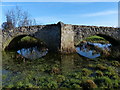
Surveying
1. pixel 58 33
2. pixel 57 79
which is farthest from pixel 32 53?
pixel 57 79

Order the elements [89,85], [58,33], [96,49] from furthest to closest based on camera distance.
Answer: [96,49]
[58,33]
[89,85]

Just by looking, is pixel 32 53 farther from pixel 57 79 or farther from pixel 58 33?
pixel 57 79

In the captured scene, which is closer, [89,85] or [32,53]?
[89,85]

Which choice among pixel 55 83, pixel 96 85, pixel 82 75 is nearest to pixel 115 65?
pixel 82 75

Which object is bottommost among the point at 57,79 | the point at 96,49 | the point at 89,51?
the point at 57,79

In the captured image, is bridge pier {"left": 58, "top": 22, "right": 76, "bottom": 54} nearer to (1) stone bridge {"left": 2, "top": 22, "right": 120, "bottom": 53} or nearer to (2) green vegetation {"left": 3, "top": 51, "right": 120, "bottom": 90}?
(1) stone bridge {"left": 2, "top": 22, "right": 120, "bottom": 53}

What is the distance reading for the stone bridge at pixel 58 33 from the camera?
1927 cm

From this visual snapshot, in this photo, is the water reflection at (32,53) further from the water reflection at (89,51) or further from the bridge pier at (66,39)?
the water reflection at (89,51)

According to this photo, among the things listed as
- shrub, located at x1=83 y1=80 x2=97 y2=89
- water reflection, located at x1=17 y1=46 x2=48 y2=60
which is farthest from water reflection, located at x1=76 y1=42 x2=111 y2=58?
shrub, located at x1=83 y1=80 x2=97 y2=89

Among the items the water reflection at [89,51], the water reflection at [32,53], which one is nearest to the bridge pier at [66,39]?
the water reflection at [89,51]

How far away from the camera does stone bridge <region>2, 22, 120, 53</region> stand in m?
19.3

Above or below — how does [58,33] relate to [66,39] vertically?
above

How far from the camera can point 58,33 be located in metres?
19.5

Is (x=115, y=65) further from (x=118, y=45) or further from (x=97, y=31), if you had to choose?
(x=118, y=45)
